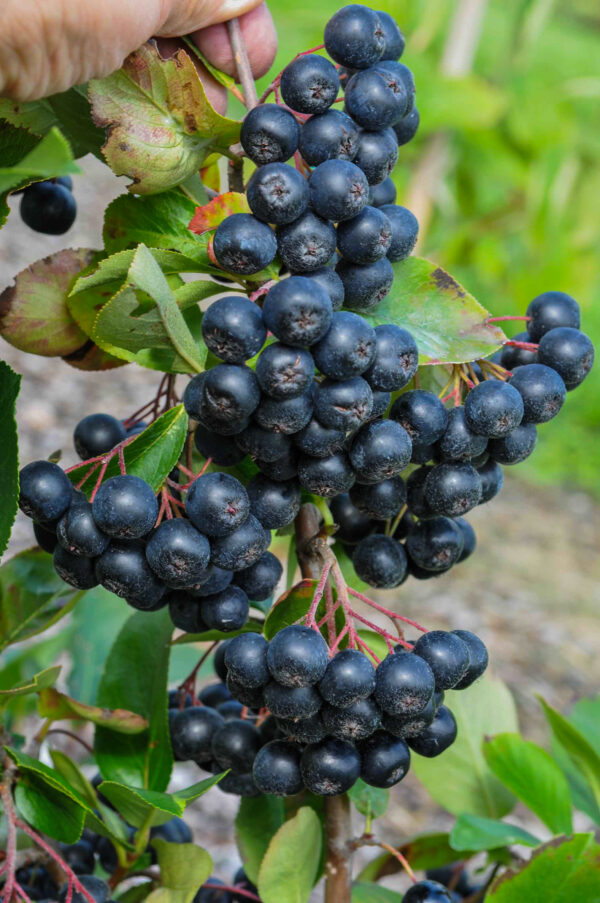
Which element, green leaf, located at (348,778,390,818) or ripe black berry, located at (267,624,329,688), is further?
green leaf, located at (348,778,390,818)

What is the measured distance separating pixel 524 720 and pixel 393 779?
192 cm

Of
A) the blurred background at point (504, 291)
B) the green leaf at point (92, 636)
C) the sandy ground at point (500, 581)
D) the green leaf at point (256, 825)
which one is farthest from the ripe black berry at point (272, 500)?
the sandy ground at point (500, 581)

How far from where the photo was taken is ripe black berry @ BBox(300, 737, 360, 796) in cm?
57

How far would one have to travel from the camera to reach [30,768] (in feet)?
1.99

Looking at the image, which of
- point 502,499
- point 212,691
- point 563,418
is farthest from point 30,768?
point 563,418

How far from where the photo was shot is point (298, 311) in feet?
1.58

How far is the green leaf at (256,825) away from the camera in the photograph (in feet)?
2.51

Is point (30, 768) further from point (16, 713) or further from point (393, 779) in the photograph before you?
point (16, 713)

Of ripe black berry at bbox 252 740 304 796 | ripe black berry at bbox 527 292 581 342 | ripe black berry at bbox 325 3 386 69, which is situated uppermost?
ripe black berry at bbox 325 3 386 69

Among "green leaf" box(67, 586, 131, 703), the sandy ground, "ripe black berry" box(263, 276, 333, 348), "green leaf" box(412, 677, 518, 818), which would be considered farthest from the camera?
the sandy ground

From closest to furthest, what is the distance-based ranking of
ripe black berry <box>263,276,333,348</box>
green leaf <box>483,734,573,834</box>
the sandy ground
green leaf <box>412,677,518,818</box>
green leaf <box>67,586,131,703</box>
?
ripe black berry <box>263,276,333,348</box>, green leaf <box>483,734,573,834</box>, green leaf <box>412,677,518,818</box>, green leaf <box>67,586,131,703</box>, the sandy ground

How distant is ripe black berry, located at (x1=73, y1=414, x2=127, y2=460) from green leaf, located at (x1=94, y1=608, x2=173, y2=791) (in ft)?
0.65

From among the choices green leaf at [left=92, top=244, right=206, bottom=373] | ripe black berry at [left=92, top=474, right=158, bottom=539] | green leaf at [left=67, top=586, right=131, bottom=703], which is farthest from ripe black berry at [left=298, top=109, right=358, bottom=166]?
green leaf at [left=67, top=586, right=131, bottom=703]

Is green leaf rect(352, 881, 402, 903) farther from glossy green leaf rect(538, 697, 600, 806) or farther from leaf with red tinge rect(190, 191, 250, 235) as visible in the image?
leaf with red tinge rect(190, 191, 250, 235)
